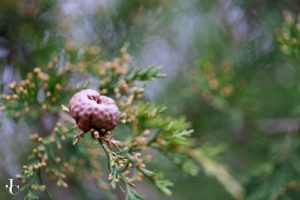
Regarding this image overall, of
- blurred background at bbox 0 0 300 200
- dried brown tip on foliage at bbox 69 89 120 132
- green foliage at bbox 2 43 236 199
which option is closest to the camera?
dried brown tip on foliage at bbox 69 89 120 132

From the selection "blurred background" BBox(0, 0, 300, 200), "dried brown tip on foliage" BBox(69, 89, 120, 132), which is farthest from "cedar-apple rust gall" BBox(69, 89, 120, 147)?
"blurred background" BBox(0, 0, 300, 200)

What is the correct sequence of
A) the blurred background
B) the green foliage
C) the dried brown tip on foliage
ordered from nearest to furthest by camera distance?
the dried brown tip on foliage, the green foliage, the blurred background

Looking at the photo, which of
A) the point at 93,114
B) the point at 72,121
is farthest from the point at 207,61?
the point at 93,114

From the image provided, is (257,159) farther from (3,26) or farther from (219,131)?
(3,26)

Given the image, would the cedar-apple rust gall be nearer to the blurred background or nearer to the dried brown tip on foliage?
the dried brown tip on foliage

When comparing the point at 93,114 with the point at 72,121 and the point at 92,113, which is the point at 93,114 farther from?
the point at 72,121

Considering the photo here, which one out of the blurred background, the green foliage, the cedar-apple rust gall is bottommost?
the cedar-apple rust gall

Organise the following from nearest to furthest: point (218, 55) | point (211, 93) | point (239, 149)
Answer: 1. point (211, 93)
2. point (218, 55)
3. point (239, 149)

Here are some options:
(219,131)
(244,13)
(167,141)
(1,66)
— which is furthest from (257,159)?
(1,66)
